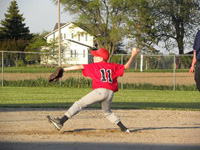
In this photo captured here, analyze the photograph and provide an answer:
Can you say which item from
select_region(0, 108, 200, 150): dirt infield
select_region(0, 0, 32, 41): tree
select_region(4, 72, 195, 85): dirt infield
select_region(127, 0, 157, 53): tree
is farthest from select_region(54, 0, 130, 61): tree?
select_region(0, 108, 200, 150): dirt infield

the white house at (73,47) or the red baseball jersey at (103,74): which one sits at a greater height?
the white house at (73,47)

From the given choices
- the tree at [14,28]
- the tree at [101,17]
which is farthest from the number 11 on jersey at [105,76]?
the tree at [14,28]

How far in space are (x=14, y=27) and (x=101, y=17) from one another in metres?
26.4

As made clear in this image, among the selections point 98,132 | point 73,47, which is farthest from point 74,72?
point 73,47

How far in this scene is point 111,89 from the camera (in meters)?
7.23

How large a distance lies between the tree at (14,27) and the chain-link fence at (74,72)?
1568 inches

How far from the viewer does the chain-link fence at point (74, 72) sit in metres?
A: 25.2

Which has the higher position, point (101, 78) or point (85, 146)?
point (101, 78)

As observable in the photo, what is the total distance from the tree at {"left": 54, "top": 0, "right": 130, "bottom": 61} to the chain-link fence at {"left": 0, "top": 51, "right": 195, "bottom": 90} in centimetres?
1604

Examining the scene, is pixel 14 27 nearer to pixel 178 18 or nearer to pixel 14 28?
pixel 14 28

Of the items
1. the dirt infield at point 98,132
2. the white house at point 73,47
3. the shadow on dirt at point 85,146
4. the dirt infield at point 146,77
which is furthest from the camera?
the white house at point 73,47

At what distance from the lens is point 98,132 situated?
7688 mm

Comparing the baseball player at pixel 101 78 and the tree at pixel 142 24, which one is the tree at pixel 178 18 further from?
the baseball player at pixel 101 78

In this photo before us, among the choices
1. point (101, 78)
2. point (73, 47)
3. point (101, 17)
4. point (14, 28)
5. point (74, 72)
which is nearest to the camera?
point (101, 78)
